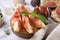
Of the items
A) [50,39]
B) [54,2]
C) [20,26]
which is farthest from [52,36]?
[54,2]

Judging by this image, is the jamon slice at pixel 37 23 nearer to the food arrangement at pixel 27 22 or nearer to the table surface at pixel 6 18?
the food arrangement at pixel 27 22

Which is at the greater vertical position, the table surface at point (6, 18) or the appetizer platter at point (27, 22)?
the appetizer platter at point (27, 22)

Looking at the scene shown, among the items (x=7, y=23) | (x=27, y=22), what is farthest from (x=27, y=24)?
(x=7, y=23)

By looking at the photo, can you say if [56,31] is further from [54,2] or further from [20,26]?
[54,2]

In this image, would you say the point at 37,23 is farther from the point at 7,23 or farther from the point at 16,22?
the point at 7,23

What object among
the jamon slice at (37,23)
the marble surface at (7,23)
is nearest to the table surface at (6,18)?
the marble surface at (7,23)

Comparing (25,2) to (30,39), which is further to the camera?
(25,2)

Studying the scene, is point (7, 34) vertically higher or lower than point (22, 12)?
lower

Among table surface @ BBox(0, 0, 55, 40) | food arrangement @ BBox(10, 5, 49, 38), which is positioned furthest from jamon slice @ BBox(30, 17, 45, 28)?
table surface @ BBox(0, 0, 55, 40)

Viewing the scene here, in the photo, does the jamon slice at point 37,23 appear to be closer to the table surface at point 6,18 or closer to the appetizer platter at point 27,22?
the appetizer platter at point 27,22
